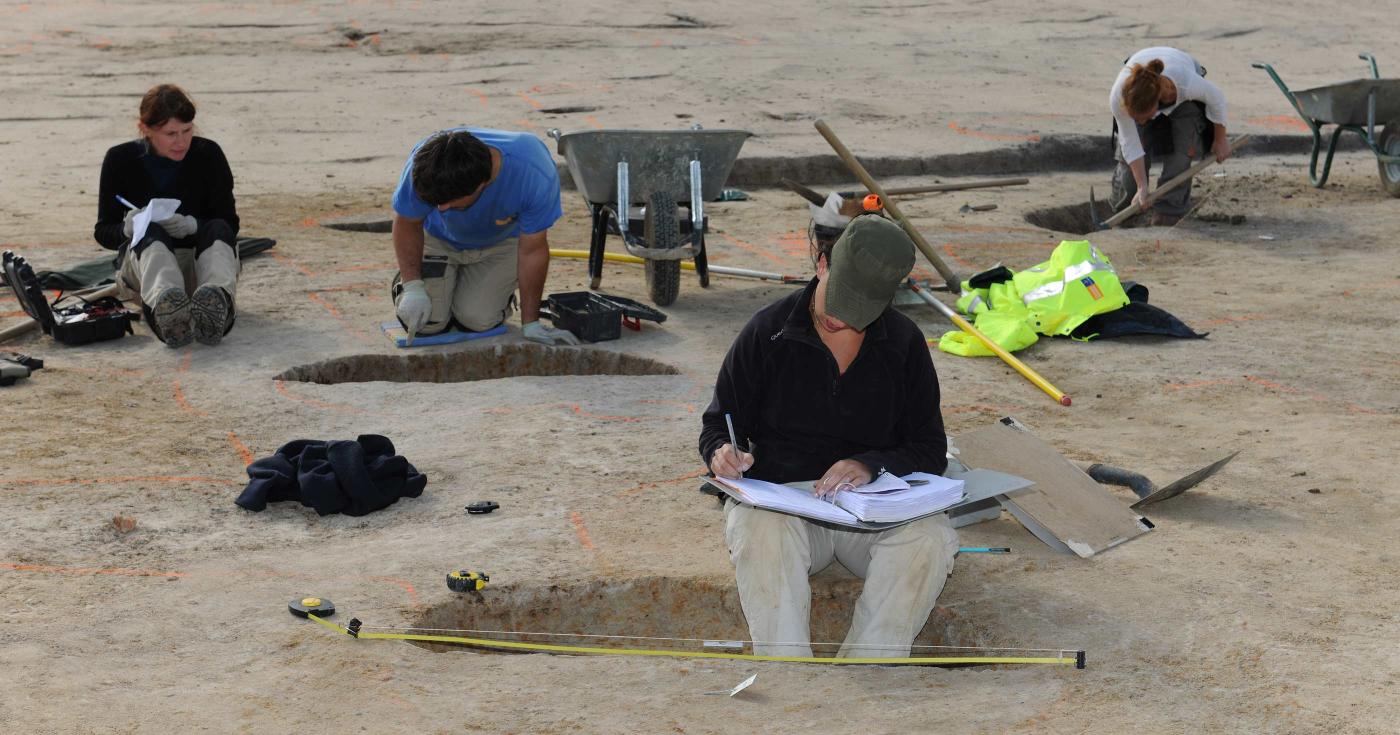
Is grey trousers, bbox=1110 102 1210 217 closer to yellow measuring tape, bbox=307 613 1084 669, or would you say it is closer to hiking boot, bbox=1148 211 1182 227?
hiking boot, bbox=1148 211 1182 227

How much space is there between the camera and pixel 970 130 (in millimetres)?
12789

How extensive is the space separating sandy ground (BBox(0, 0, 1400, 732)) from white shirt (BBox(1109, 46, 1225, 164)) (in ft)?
2.12

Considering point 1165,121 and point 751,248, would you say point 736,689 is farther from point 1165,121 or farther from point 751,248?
point 1165,121

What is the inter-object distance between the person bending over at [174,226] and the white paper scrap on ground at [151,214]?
1.2 inches

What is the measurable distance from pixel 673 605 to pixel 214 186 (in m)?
4.09

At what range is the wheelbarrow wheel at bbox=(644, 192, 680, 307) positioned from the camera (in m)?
7.78

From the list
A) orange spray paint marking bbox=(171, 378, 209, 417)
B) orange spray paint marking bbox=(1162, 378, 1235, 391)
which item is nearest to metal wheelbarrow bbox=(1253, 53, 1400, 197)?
orange spray paint marking bbox=(1162, 378, 1235, 391)

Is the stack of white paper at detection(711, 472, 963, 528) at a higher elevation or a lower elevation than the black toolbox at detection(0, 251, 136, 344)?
higher

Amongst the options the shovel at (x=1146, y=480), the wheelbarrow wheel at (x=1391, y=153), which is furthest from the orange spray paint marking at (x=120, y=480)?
the wheelbarrow wheel at (x=1391, y=153)

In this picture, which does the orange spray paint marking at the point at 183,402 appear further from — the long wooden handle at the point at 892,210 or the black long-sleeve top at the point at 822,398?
the long wooden handle at the point at 892,210

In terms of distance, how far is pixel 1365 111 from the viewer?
11.0 meters

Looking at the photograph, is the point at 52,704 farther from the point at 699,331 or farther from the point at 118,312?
the point at 699,331

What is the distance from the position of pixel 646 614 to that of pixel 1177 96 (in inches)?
276

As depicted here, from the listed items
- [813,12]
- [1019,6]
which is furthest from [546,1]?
[1019,6]
